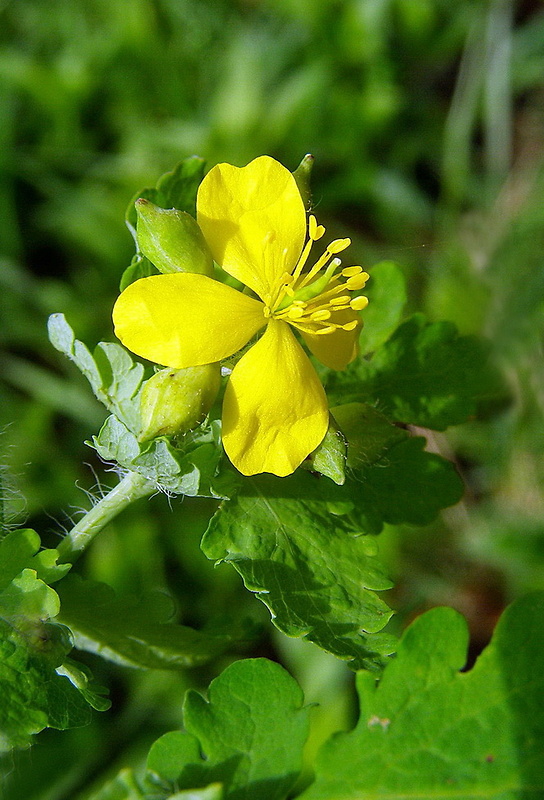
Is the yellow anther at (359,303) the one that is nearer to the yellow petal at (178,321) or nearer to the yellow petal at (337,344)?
the yellow petal at (337,344)

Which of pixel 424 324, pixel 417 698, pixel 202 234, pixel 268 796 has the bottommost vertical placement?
pixel 268 796

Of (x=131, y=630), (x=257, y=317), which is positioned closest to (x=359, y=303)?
(x=257, y=317)

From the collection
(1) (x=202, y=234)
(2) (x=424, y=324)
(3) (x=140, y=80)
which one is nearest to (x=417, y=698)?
(2) (x=424, y=324)

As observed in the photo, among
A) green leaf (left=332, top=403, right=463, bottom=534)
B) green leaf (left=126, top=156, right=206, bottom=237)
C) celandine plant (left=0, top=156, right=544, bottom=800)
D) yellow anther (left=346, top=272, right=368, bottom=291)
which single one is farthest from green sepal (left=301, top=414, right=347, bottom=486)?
green leaf (left=126, top=156, right=206, bottom=237)

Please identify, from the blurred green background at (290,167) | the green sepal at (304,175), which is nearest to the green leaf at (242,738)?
the green sepal at (304,175)

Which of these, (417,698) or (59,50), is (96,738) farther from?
(59,50)

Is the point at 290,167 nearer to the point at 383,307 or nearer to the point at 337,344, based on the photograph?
the point at 383,307

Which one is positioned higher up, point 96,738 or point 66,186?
point 66,186
